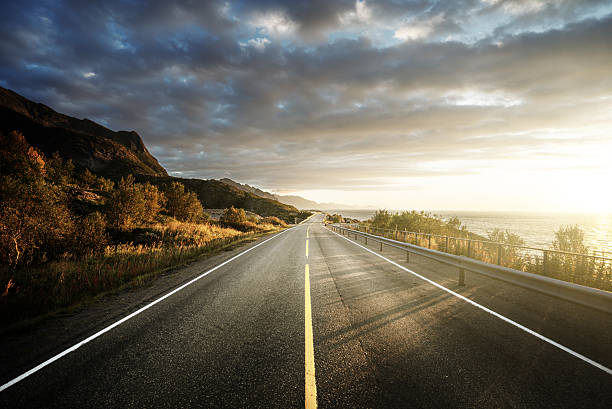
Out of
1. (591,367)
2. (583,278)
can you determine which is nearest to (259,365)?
(591,367)

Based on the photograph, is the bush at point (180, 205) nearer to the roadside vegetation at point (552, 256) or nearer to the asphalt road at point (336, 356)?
the roadside vegetation at point (552, 256)

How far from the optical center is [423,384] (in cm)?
297

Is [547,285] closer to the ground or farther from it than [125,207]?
closer to the ground

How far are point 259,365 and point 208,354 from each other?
89 centimetres

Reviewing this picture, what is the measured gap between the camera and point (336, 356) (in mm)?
3555

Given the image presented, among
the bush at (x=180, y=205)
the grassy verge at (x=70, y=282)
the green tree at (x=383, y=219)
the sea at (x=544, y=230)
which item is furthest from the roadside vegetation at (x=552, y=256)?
the bush at (x=180, y=205)

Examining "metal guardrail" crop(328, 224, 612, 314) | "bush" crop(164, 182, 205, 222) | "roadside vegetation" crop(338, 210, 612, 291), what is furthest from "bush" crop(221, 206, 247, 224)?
"metal guardrail" crop(328, 224, 612, 314)

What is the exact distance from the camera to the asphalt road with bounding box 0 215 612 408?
2.74 metres

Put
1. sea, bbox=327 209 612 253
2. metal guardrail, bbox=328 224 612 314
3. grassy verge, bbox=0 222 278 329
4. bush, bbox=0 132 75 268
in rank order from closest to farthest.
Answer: metal guardrail, bbox=328 224 612 314 → grassy verge, bbox=0 222 278 329 → bush, bbox=0 132 75 268 → sea, bbox=327 209 612 253

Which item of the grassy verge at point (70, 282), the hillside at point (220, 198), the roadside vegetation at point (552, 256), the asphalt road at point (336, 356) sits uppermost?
the hillside at point (220, 198)

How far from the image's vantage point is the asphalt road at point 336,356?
2738 millimetres

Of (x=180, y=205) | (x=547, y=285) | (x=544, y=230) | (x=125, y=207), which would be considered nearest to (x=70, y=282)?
(x=547, y=285)

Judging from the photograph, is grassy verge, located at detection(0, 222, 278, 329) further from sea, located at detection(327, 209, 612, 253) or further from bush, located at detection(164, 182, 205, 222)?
bush, located at detection(164, 182, 205, 222)

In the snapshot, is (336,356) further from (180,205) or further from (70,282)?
(180,205)
